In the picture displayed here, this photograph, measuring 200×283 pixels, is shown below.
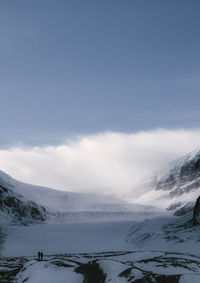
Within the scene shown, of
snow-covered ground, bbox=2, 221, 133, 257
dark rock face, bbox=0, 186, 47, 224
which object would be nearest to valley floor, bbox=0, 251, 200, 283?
snow-covered ground, bbox=2, 221, 133, 257

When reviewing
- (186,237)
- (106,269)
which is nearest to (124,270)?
(106,269)

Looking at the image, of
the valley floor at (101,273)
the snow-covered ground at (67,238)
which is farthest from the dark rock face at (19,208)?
the valley floor at (101,273)

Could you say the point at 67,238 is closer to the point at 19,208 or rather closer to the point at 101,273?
the point at 19,208

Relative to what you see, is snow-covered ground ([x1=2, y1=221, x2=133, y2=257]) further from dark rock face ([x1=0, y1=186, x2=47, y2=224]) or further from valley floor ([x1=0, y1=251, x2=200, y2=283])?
valley floor ([x1=0, y1=251, x2=200, y2=283])

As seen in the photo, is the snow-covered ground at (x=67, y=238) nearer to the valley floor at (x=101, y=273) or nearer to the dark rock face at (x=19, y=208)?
the dark rock face at (x=19, y=208)

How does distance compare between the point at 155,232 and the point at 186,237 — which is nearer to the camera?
the point at 186,237

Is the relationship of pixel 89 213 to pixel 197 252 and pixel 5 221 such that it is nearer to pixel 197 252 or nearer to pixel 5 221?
pixel 5 221

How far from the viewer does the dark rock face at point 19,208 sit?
162m

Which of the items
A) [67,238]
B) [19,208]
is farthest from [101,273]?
[19,208]

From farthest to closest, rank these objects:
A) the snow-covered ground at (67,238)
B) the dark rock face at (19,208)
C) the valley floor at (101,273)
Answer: the dark rock face at (19,208) → the snow-covered ground at (67,238) → the valley floor at (101,273)

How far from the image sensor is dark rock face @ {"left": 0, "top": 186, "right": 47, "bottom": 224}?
162m

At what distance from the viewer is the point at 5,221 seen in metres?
147

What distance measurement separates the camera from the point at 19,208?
556 feet

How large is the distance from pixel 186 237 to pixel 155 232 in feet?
66.2
